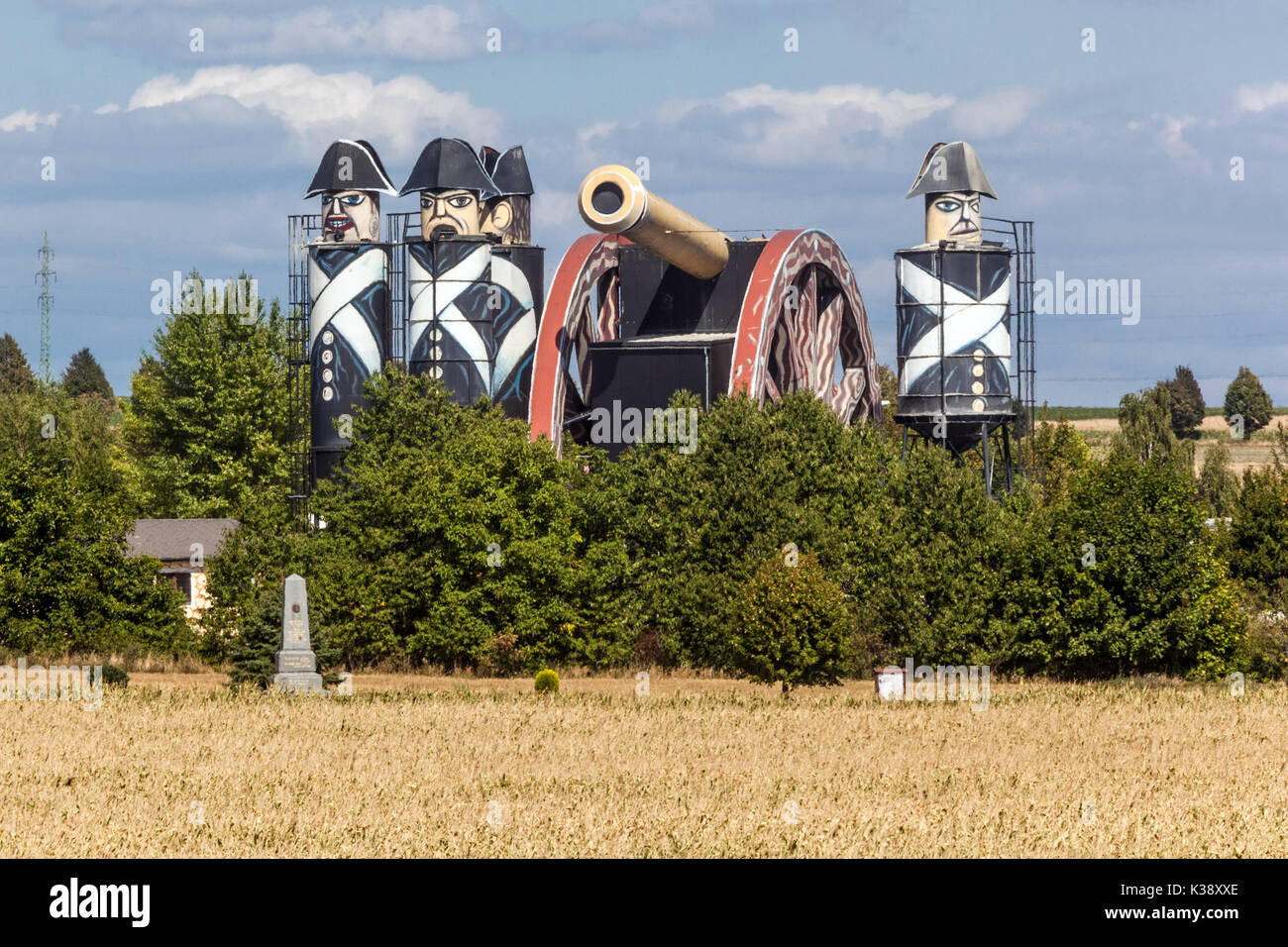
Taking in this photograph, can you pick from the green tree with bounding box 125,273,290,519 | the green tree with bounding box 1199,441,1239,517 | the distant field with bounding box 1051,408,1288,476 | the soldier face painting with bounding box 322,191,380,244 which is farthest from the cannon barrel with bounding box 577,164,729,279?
the distant field with bounding box 1051,408,1288,476

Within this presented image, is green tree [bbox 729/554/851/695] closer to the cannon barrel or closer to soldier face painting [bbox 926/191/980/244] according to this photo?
the cannon barrel

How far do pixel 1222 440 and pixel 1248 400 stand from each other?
1194cm

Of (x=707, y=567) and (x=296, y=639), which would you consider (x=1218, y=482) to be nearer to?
(x=707, y=567)

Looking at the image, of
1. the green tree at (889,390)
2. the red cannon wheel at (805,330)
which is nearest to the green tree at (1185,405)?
the green tree at (889,390)

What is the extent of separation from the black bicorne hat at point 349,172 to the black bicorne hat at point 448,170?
4.57ft

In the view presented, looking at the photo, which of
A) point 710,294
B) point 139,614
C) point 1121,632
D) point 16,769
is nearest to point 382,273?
point 710,294

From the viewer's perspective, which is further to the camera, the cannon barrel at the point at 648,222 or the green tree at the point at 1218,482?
the green tree at the point at 1218,482

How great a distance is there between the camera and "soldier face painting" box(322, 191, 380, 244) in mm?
70875

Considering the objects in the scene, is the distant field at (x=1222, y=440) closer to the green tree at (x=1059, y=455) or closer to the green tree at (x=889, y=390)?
the green tree at (x=889, y=390)

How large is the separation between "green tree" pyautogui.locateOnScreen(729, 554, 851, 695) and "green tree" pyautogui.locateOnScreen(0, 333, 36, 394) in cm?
11497

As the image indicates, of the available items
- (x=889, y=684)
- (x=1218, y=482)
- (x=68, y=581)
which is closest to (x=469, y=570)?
(x=68, y=581)

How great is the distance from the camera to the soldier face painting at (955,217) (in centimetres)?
6638

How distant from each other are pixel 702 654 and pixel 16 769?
29473 millimetres

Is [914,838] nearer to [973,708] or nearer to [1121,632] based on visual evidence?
[973,708]
